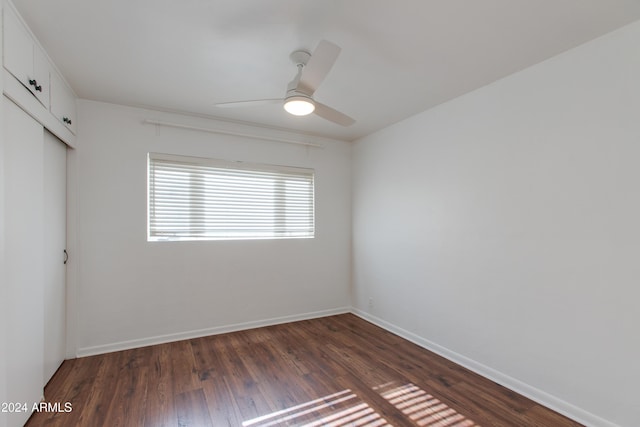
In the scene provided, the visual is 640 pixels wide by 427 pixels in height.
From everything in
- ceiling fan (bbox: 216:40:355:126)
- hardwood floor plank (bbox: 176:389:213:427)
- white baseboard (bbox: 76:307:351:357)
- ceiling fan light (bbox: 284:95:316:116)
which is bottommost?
hardwood floor plank (bbox: 176:389:213:427)

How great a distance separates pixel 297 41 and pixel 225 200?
215cm

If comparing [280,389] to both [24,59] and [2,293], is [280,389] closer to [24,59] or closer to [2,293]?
[2,293]

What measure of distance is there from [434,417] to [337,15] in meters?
2.68

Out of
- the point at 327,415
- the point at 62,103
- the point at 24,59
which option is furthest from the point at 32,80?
the point at 327,415

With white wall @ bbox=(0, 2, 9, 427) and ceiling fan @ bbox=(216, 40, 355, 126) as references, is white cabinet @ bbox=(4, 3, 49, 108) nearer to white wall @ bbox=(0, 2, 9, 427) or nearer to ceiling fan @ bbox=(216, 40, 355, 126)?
white wall @ bbox=(0, 2, 9, 427)

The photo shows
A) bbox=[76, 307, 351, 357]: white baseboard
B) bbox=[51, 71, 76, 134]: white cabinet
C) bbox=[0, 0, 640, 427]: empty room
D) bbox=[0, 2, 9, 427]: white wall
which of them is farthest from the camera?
bbox=[76, 307, 351, 357]: white baseboard

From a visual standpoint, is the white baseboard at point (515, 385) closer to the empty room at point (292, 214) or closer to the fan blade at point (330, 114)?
the empty room at point (292, 214)

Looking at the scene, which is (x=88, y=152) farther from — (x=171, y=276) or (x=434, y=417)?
(x=434, y=417)

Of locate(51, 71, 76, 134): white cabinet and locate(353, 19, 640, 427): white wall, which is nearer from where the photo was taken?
locate(353, 19, 640, 427): white wall

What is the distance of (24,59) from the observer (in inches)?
72.4

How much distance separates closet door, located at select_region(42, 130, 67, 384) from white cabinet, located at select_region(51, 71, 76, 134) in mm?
178

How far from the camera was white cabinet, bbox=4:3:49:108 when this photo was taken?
1663 millimetres

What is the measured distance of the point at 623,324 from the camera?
1.84 meters

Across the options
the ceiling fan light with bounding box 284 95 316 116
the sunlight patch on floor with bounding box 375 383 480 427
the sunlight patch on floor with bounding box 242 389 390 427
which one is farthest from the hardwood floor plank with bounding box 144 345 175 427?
the ceiling fan light with bounding box 284 95 316 116
